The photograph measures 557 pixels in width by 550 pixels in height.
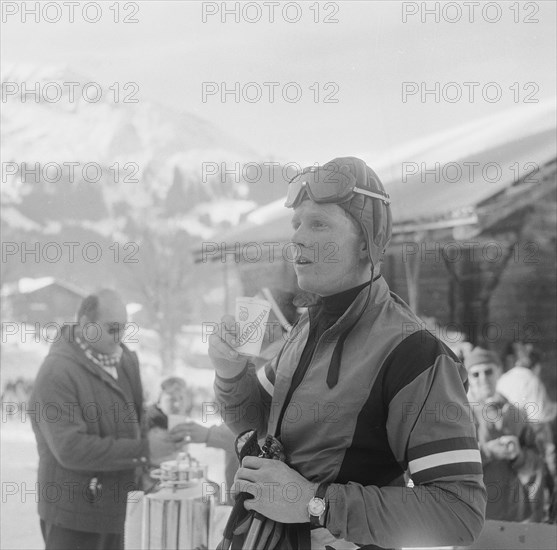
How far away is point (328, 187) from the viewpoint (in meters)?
1.41

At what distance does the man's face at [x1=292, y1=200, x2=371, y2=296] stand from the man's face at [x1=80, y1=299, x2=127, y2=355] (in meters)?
1.87

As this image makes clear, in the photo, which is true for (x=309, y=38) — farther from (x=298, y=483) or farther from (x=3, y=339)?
(x=298, y=483)

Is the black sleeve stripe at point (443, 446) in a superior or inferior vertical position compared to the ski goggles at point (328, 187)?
inferior

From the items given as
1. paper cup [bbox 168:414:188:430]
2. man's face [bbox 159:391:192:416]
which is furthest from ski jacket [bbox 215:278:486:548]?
man's face [bbox 159:391:192:416]

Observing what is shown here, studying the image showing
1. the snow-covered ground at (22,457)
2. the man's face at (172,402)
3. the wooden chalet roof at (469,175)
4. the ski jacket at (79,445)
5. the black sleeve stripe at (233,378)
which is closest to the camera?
the black sleeve stripe at (233,378)

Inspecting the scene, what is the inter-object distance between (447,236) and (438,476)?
3.38m

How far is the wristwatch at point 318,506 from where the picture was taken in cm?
123

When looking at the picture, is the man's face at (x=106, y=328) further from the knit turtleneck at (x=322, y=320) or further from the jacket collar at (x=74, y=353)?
the knit turtleneck at (x=322, y=320)

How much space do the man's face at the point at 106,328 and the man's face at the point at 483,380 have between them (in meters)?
2.17

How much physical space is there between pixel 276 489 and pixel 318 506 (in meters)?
0.10

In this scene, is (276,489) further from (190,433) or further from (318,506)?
(190,433)

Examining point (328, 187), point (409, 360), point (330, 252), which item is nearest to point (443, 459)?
point (409, 360)

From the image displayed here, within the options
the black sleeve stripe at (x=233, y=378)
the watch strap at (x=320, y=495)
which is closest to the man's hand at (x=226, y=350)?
the black sleeve stripe at (x=233, y=378)

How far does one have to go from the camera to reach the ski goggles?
1396mm
